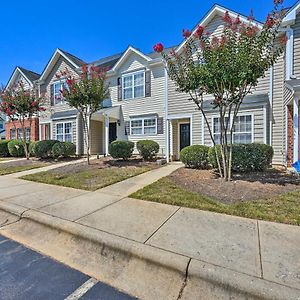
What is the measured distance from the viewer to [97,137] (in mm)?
18188

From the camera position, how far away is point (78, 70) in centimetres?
1753

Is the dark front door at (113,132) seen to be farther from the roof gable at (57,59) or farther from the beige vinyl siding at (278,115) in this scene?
the beige vinyl siding at (278,115)

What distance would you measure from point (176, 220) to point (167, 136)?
912cm

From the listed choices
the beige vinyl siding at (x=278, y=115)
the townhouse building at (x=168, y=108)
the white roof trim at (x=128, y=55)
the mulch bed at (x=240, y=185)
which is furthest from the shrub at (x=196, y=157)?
the white roof trim at (x=128, y=55)

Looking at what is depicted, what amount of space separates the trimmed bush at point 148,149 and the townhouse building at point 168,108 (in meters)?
0.72

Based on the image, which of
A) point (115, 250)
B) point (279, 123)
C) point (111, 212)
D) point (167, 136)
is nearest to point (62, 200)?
point (111, 212)

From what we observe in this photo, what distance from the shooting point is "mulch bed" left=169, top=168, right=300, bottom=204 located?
19.2 ft

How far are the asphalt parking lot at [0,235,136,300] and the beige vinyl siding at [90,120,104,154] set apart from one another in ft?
48.1

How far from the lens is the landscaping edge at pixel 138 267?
251 cm

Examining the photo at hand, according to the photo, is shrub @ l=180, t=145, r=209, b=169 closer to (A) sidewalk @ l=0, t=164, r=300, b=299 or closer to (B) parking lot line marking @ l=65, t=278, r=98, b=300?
(A) sidewalk @ l=0, t=164, r=300, b=299

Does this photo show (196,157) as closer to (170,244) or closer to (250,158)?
(250,158)

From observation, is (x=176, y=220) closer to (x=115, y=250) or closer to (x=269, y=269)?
(x=115, y=250)


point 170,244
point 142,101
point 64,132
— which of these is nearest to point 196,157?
point 142,101

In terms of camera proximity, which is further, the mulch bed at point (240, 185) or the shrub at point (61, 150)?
the shrub at point (61, 150)
